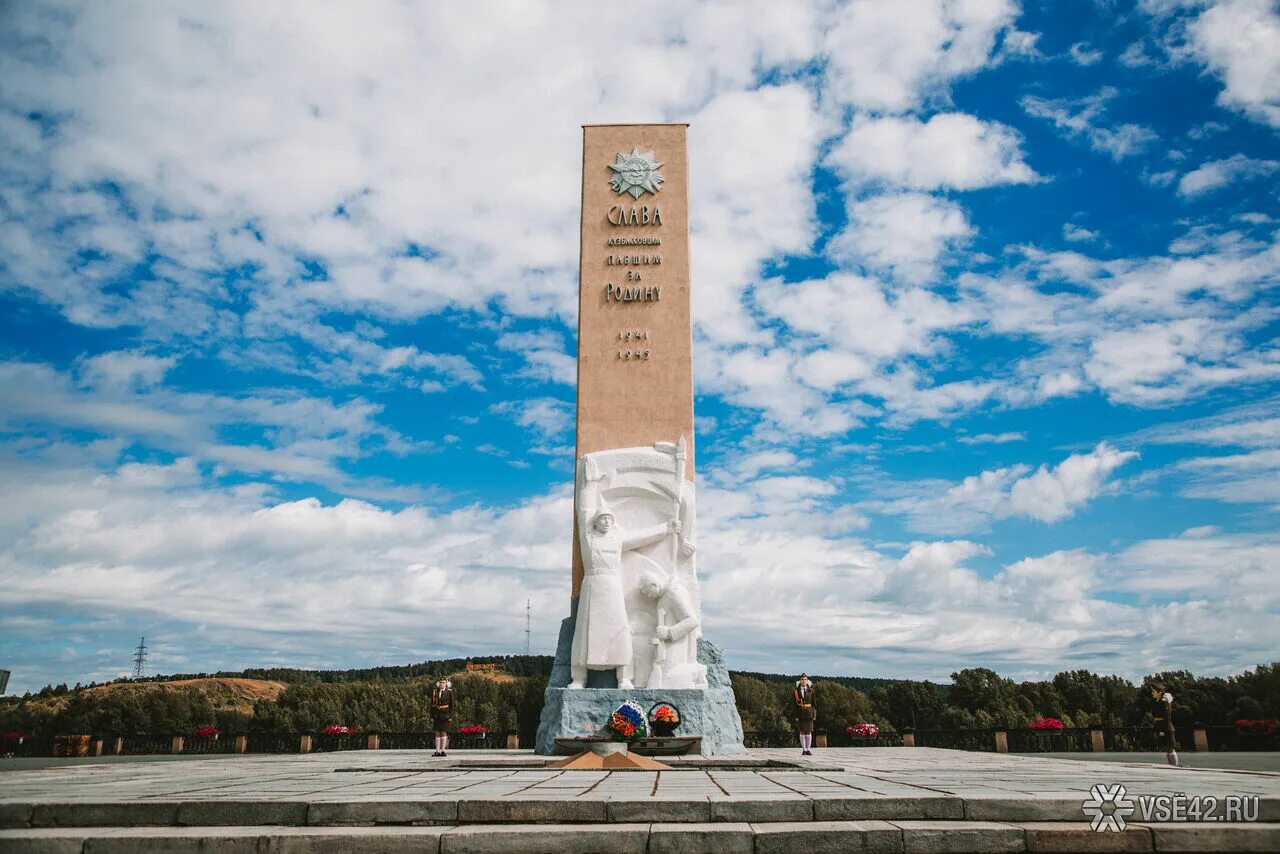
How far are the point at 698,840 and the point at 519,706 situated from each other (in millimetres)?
33069

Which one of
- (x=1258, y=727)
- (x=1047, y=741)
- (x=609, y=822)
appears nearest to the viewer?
(x=609, y=822)

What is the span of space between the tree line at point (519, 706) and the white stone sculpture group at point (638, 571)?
52.1 feet

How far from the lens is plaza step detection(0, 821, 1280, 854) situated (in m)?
4.21

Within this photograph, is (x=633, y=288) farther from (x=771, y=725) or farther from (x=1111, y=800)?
(x=771, y=725)

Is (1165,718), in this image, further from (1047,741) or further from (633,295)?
(633,295)

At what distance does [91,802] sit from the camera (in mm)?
4926

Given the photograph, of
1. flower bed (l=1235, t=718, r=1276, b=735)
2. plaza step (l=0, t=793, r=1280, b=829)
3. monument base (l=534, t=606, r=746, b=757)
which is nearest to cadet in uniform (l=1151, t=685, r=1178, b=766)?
monument base (l=534, t=606, r=746, b=757)

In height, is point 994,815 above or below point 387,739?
above

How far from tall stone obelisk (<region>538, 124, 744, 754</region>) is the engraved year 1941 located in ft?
0.06

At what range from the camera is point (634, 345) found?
14047 mm

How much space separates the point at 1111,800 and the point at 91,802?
5.84 meters

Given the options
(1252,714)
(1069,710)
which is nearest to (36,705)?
(1069,710)

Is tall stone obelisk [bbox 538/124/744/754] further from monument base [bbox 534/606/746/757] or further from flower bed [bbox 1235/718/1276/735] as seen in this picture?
flower bed [bbox 1235/718/1276/735]

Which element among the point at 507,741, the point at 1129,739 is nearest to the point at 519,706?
the point at 507,741
